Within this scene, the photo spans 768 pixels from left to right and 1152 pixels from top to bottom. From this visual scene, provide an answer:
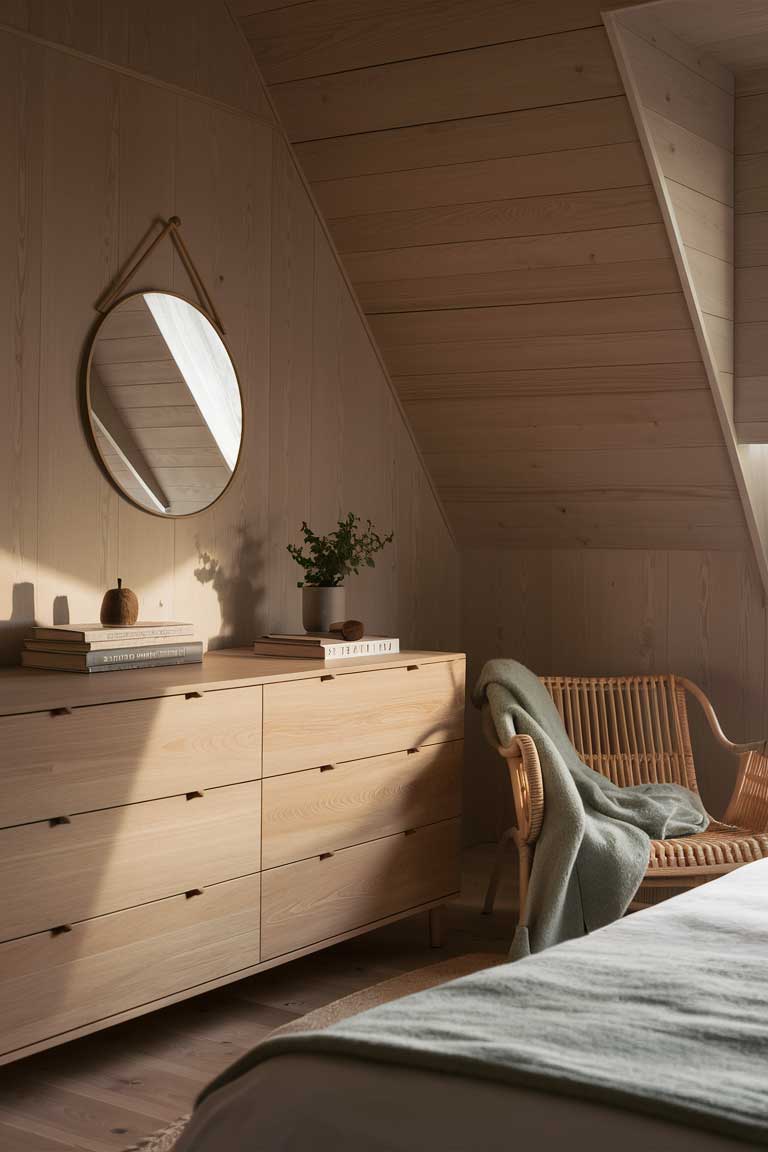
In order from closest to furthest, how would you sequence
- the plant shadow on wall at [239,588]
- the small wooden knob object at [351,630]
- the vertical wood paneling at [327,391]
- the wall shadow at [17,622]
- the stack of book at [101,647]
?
the stack of book at [101,647] < the wall shadow at [17,622] < the small wooden knob object at [351,630] < the plant shadow on wall at [239,588] < the vertical wood paneling at [327,391]

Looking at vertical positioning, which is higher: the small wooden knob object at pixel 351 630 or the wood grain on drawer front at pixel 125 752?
the small wooden knob object at pixel 351 630

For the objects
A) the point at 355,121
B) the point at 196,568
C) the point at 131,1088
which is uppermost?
the point at 355,121

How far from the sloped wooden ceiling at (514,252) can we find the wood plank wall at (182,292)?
0.49 feet

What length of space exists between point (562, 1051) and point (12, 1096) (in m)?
1.50

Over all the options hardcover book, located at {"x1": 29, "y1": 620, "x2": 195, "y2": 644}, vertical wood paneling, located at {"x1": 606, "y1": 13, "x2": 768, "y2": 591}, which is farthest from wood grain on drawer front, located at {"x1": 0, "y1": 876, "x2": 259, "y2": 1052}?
vertical wood paneling, located at {"x1": 606, "y1": 13, "x2": 768, "y2": 591}

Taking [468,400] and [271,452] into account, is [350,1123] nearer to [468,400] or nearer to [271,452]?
[271,452]

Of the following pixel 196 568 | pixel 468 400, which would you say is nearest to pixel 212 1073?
pixel 196 568

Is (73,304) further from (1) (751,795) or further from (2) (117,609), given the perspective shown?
(1) (751,795)

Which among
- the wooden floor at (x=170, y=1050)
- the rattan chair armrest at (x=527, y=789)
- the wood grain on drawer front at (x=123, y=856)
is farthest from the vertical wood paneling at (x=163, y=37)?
the wooden floor at (x=170, y=1050)

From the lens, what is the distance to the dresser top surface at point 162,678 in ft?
7.61

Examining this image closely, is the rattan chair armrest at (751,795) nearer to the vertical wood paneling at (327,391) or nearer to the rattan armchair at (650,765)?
the rattan armchair at (650,765)

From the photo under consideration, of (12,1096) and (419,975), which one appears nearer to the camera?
(12,1096)

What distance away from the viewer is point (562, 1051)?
4.04 ft

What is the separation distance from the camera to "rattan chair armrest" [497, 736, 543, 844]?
10.0 feet
